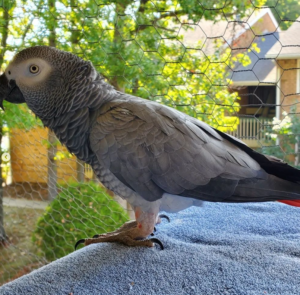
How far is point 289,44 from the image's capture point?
45.3 inches

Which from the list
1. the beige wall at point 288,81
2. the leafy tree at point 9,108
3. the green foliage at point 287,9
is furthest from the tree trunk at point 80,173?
the green foliage at point 287,9

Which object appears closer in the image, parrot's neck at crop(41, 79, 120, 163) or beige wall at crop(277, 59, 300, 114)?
parrot's neck at crop(41, 79, 120, 163)

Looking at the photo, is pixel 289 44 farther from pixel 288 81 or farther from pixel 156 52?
pixel 156 52

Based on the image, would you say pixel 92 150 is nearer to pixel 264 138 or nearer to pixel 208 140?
pixel 208 140

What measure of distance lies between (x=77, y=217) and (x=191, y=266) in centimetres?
95

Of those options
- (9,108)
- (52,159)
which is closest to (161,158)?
(52,159)

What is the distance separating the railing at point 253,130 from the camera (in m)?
1.33

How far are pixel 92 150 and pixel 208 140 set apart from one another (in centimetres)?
33

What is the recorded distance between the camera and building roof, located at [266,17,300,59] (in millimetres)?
1112

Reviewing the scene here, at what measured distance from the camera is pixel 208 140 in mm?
864

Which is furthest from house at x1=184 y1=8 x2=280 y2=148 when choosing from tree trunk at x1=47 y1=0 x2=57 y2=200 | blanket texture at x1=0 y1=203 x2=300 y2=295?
tree trunk at x1=47 y1=0 x2=57 y2=200

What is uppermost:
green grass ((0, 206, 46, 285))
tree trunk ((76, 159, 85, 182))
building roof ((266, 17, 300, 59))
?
building roof ((266, 17, 300, 59))

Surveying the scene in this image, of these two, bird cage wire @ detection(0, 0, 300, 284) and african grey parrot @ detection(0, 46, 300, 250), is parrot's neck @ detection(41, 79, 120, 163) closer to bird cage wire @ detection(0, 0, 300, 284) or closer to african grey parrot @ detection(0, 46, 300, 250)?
african grey parrot @ detection(0, 46, 300, 250)

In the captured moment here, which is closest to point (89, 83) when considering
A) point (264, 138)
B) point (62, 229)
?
point (264, 138)
